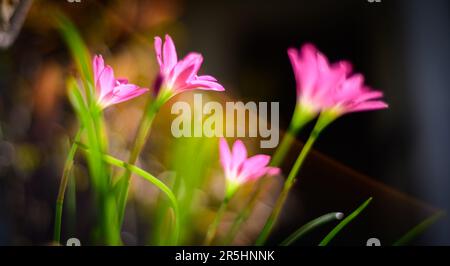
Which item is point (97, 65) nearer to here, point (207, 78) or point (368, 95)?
point (207, 78)

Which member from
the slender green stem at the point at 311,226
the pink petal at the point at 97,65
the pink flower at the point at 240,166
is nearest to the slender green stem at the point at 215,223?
the pink flower at the point at 240,166

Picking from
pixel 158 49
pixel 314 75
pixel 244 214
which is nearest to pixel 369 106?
pixel 314 75

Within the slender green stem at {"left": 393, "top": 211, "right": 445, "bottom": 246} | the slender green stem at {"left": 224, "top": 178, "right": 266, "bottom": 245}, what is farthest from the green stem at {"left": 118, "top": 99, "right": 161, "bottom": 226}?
the slender green stem at {"left": 393, "top": 211, "right": 445, "bottom": 246}

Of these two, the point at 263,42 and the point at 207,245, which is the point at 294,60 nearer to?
the point at 263,42

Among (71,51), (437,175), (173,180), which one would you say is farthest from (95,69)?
(437,175)

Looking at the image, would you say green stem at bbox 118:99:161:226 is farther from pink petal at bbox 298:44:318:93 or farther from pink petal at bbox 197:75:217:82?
pink petal at bbox 298:44:318:93
